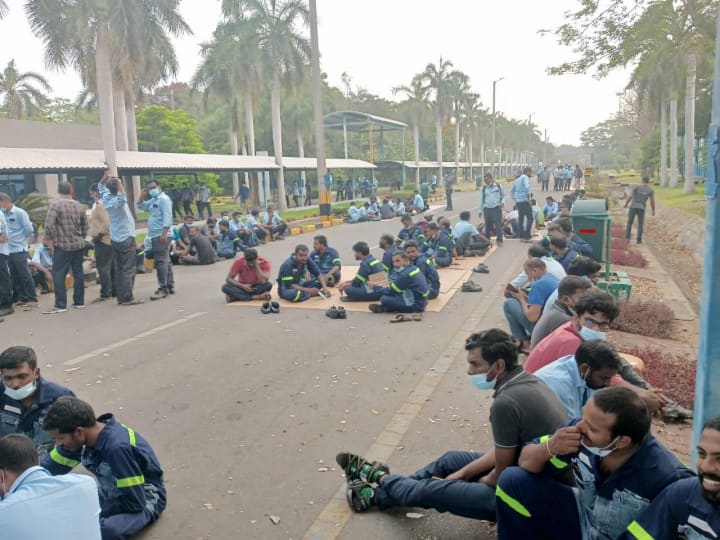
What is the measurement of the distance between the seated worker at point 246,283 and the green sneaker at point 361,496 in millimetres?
6786

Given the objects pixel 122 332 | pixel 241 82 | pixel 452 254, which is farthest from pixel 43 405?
pixel 241 82

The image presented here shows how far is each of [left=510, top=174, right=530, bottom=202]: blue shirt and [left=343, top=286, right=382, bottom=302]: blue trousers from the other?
835 cm

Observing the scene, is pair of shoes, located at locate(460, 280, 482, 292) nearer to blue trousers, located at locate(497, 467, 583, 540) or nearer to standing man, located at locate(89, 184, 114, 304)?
standing man, located at locate(89, 184, 114, 304)

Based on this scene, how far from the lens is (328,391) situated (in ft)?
20.4

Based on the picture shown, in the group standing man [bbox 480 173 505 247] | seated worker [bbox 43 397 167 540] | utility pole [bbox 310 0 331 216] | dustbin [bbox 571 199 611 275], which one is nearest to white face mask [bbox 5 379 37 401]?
seated worker [bbox 43 397 167 540]

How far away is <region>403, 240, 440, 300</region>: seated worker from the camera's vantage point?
9492 millimetres

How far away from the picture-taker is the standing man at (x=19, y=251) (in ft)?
34.1

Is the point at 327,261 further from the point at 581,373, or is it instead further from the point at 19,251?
the point at 581,373

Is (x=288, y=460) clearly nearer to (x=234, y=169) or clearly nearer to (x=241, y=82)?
(x=234, y=169)

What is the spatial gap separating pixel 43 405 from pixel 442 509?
2.66 metres

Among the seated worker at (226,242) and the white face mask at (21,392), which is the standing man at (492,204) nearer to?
the seated worker at (226,242)

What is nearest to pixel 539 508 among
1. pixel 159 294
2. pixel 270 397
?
pixel 270 397

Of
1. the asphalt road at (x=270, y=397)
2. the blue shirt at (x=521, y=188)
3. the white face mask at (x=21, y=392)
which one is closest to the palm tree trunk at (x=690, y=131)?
the blue shirt at (x=521, y=188)

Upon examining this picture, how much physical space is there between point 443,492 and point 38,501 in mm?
2213
